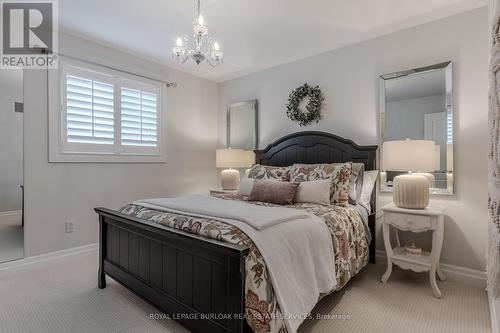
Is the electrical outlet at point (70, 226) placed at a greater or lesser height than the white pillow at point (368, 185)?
lesser

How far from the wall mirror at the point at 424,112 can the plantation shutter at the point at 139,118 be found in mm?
2985

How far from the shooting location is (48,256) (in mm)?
3043

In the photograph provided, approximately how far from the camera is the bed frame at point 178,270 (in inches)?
55.9

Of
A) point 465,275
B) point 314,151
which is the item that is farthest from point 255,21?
point 465,275

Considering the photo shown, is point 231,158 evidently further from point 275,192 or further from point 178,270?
point 178,270

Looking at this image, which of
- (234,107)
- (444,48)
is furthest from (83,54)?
(444,48)

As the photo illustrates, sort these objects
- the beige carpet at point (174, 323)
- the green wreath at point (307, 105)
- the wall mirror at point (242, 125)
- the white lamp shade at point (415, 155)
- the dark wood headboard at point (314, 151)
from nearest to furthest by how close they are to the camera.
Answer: the beige carpet at point (174, 323) < the white lamp shade at point (415, 155) < the dark wood headboard at point (314, 151) < the green wreath at point (307, 105) < the wall mirror at point (242, 125)

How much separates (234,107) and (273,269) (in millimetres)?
3501

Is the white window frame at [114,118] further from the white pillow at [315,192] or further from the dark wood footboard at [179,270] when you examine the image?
the white pillow at [315,192]

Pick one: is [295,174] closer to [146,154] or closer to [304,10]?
[304,10]

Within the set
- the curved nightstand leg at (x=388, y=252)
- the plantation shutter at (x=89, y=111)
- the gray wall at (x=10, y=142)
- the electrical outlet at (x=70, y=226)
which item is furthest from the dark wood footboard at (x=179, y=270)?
the curved nightstand leg at (x=388, y=252)

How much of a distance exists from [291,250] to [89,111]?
2976 mm

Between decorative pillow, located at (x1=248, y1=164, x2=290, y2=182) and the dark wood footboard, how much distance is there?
163 centimetres

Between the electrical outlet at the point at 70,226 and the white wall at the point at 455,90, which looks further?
the electrical outlet at the point at 70,226
